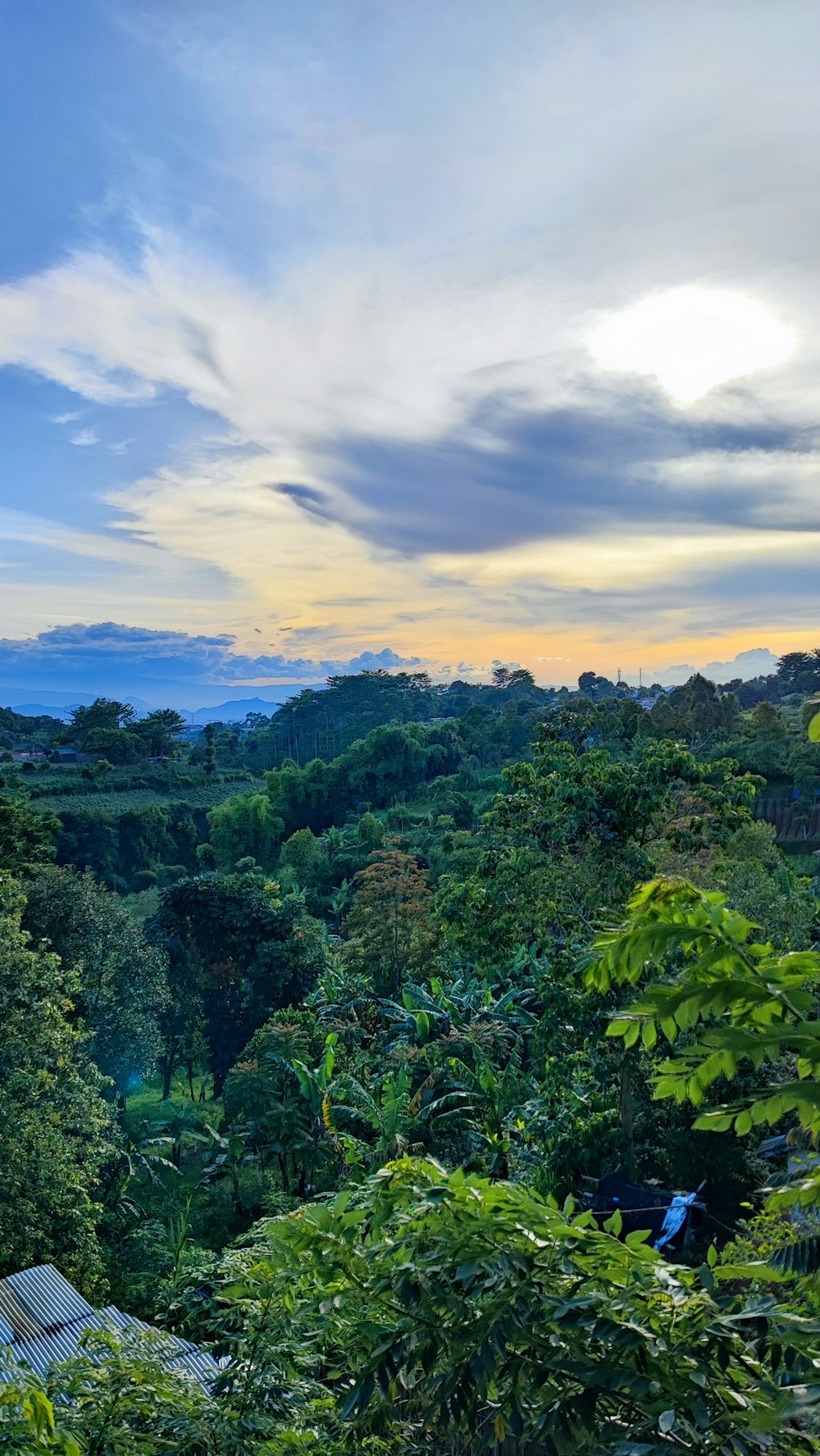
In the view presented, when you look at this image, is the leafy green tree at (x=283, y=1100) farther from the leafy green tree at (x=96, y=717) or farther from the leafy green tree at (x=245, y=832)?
the leafy green tree at (x=96, y=717)

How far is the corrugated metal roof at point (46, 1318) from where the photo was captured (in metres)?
6.48

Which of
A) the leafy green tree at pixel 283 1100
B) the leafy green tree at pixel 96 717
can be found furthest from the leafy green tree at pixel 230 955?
the leafy green tree at pixel 96 717

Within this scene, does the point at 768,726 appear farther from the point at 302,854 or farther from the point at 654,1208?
the point at 654,1208

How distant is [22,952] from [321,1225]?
1003 cm

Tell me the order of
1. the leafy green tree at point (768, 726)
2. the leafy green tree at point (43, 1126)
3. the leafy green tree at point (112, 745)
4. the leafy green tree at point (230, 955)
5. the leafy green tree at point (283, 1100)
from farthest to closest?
the leafy green tree at point (112, 745)
the leafy green tree at point (768, 726)
the leafy green tree at point (230, 955)
the leafy green tree at point (283, 1100)
the leafy green tree at point (43, 1126)

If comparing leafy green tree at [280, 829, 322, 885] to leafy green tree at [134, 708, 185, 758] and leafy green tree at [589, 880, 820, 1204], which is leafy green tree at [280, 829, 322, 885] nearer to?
leafy green tree at [134, 708, 185, 758]

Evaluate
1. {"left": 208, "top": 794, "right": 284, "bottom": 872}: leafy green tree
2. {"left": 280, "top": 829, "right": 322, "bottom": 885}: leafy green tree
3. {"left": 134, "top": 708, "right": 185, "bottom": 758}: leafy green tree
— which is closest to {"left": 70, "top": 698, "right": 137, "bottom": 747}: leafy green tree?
{"left": 134, "top": 708, "right": 185, "bottom": 758}: leafy green tree

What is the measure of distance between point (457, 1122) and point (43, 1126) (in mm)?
5066

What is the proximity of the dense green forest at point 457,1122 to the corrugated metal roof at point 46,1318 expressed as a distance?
27.0 inches

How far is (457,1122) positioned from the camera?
1098cm

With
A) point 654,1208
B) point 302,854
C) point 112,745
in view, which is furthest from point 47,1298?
point 112,745

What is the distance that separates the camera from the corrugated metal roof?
21.2 feet

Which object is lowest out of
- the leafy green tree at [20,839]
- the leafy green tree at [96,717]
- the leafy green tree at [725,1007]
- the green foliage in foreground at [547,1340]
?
the leafy green tree at [20,839]

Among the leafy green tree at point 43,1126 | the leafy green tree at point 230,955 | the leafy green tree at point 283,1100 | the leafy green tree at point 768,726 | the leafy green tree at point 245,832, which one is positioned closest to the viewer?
the leafy green tree at point 43,1126
